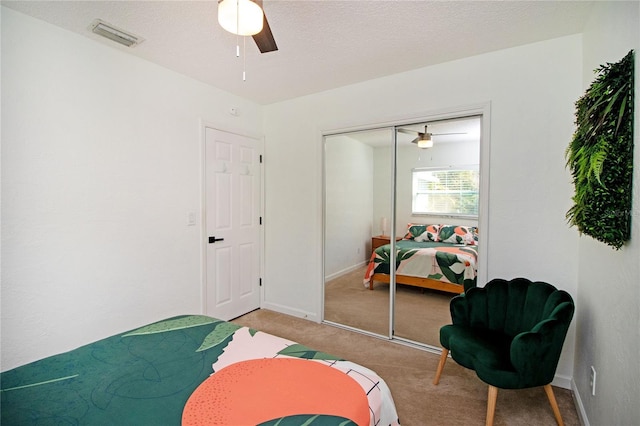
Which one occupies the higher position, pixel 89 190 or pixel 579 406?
pixel 89 190

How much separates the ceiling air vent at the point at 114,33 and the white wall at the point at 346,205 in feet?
6.47

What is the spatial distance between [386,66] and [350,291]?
2.39 meters

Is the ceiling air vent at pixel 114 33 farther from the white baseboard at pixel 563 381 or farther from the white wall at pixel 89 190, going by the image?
the white baseboard at pixel 563 381

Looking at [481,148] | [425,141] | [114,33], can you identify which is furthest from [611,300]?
[114,33]

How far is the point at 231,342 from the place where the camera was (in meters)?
1.56

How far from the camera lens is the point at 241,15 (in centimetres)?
137

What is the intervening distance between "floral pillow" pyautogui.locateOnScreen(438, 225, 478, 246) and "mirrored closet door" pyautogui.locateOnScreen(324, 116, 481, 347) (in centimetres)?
4

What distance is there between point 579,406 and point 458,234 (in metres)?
1.41

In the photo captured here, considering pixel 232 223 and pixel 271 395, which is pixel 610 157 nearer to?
pixel 271 395

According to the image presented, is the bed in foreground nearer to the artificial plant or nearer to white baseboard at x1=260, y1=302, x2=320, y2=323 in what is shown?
the artificial plant

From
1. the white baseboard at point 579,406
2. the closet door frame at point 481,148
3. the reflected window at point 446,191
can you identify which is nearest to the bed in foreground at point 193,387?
the white baseboard at point 579,406

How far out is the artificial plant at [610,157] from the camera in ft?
4.22

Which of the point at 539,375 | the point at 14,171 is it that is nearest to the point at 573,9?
the point at 539,375

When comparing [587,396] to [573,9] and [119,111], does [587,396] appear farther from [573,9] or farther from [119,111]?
[119,111]
